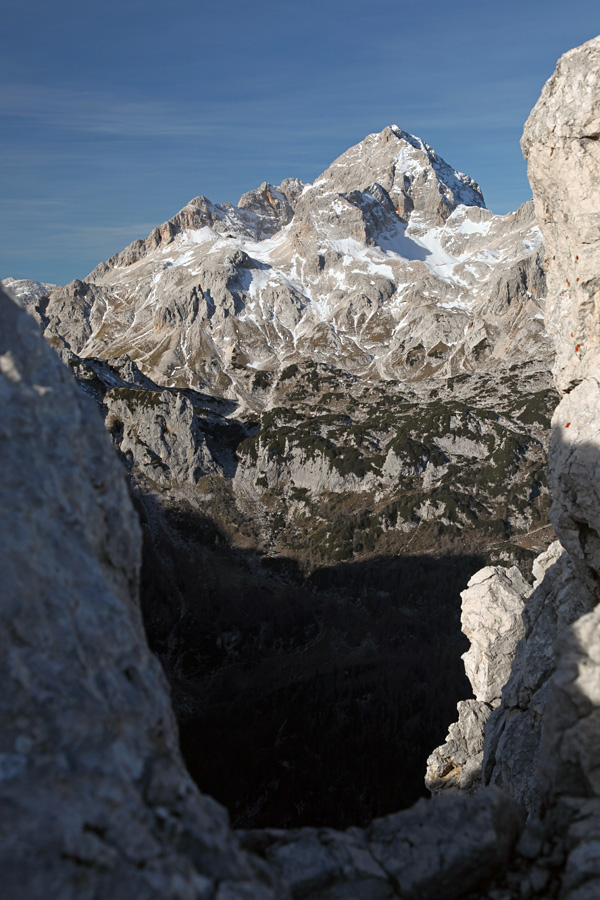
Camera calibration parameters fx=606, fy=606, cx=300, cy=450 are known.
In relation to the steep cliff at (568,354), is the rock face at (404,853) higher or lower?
lower

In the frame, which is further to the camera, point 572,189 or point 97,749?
point 572,189

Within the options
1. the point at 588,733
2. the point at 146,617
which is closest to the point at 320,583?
the point at 146,617

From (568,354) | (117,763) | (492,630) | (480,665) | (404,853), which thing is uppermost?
(568,354)

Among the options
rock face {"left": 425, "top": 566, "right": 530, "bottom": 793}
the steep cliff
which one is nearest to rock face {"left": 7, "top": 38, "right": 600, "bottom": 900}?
the steep cliff

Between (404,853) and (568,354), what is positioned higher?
(568,354)

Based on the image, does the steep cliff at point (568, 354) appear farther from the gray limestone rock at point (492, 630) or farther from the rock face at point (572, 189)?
the gray limestone rock at point (492, 630)

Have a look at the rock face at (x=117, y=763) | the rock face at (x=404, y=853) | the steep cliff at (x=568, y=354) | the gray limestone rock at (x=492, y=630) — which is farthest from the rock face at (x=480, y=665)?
the rock face at (x=404, y=853)

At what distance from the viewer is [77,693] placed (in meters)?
9.41

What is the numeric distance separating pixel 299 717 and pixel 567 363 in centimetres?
10138

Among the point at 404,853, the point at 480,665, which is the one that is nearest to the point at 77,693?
the point at 404,853

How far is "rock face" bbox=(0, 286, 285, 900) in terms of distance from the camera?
8047 millimetres

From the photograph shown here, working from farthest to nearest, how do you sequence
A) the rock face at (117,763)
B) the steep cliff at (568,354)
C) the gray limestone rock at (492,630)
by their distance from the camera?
the gray limestone rock at (492,630) → the steep cliff at (568,354) → the rock face at (117,763)

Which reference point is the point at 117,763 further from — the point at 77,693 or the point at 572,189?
the point at 572,189

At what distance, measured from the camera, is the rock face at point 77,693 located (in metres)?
8.05
